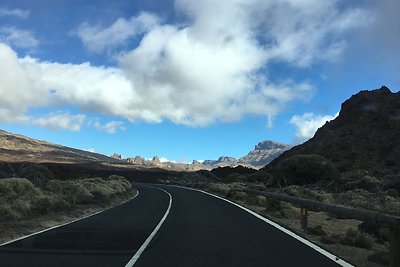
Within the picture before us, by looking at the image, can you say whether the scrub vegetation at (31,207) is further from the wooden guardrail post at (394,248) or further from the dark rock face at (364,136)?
the dark rock face at (364,136)

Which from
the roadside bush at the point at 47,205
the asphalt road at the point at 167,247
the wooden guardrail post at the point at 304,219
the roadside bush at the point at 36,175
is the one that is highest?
the roadside bush at the point at 36,175

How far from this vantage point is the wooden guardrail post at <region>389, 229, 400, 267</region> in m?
8.10

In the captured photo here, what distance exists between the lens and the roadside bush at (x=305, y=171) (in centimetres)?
5150

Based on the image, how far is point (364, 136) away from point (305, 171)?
806 inches

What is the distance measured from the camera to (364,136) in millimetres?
68875

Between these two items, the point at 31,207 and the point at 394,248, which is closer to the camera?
the point at 394,248

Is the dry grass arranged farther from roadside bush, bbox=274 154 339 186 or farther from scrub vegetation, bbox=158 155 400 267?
roadside bush, bbox=274 154 339 186

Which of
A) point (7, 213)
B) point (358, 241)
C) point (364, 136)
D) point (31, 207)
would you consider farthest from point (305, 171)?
point (358, 241)

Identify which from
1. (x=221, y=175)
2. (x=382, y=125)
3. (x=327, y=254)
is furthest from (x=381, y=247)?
(x=221, y=175)

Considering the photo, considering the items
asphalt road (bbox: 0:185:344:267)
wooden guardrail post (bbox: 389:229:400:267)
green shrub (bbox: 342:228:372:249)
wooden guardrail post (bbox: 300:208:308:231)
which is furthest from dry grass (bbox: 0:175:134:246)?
wooden guardrail post (bbox: 389:229:400:267)

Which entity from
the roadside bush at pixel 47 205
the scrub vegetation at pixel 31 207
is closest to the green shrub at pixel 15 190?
the scrub vegetation at pixel 31 207

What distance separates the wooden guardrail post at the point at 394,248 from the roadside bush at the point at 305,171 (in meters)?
42.9

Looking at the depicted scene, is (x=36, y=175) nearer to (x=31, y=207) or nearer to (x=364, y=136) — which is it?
(x=31, y=207)

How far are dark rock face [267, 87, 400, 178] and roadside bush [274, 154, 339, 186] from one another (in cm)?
502
